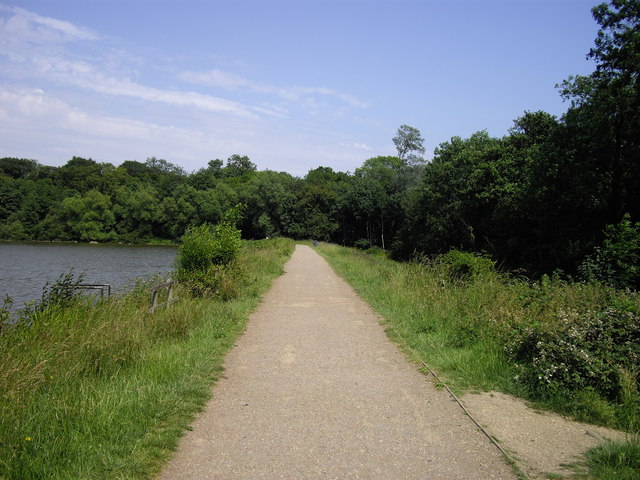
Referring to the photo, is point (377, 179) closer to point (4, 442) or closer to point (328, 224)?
point (328, 224)

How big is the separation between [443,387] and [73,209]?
81.4m

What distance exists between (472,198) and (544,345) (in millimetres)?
33512

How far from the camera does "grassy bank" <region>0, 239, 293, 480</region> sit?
3391 mm

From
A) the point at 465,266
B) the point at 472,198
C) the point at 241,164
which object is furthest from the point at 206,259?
the point at 241,164

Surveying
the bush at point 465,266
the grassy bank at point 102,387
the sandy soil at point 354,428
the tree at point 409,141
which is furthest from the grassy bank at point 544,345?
the tree at point 409,141

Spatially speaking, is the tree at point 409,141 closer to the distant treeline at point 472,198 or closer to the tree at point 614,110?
the distant treeline at point 472,198

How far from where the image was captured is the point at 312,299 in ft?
40.9

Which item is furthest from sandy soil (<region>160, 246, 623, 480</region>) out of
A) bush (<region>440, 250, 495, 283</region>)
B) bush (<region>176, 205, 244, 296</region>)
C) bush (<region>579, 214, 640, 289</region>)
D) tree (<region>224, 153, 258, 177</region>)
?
tree (<region>224, 153, 258, 177</region>)

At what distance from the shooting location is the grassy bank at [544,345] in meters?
4.85

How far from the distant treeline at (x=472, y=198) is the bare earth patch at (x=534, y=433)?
20.8ft

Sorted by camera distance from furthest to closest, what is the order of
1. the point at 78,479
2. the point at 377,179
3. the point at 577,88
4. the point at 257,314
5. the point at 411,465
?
the point at 377,179, the point at 577,88, the point at 257,314, the point at 411,465, the point at 78,479

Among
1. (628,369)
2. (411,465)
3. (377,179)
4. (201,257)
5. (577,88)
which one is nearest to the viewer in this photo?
(411,465)

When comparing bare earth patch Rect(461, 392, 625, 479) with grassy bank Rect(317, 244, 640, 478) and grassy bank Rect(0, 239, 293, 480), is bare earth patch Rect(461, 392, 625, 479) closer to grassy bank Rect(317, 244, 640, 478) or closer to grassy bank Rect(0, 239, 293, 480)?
grassy bank Rect(317, 244, 640, 478)

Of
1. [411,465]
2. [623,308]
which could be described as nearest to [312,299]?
[623,308]
